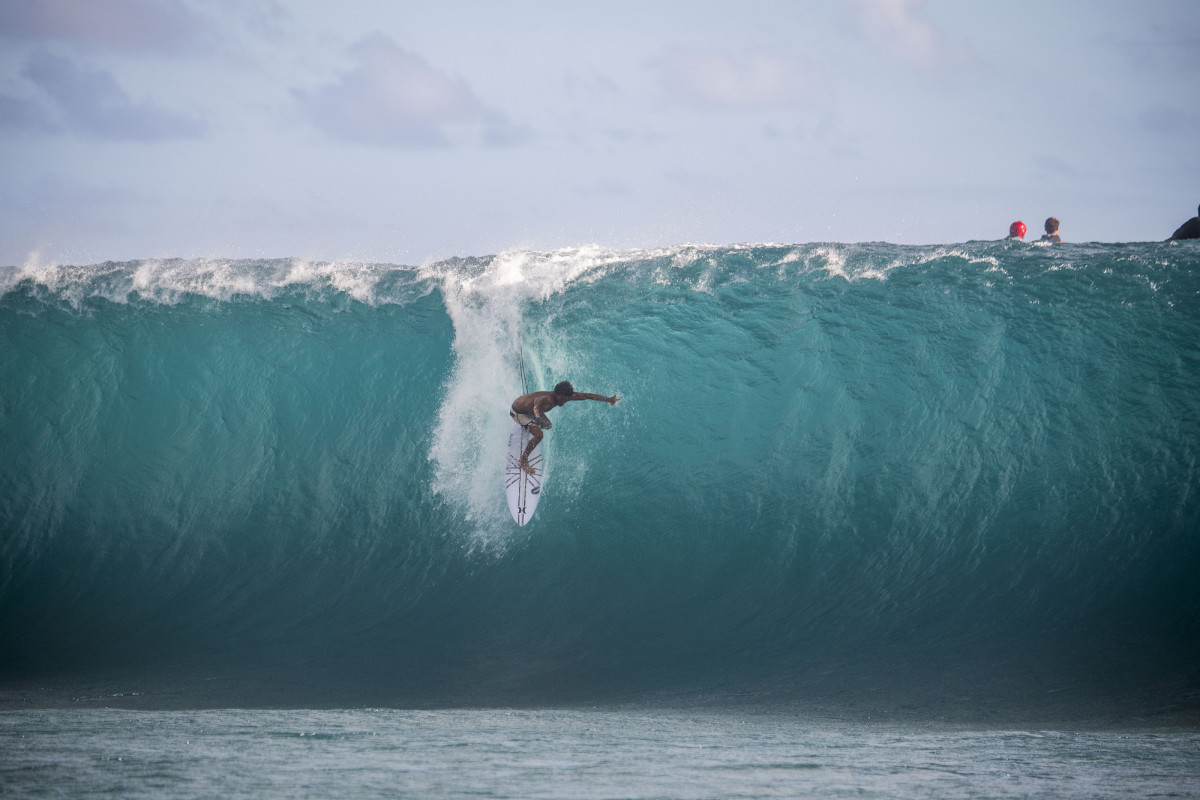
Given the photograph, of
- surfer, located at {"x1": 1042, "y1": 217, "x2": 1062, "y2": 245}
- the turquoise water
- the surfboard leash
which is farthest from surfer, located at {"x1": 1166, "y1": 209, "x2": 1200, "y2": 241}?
the surfboard leash

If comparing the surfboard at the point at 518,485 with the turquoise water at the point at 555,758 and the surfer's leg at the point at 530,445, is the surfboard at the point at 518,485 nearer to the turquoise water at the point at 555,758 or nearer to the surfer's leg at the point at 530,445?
the surfer's leg at the point at 530,445

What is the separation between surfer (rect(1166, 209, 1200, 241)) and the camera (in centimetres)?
834

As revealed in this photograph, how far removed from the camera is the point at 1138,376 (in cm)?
738

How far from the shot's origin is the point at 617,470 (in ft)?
25.0

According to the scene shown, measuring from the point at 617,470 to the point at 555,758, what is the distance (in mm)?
4106

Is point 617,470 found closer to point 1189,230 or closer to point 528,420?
point 528,420

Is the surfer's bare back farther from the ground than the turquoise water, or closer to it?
farther from the ground

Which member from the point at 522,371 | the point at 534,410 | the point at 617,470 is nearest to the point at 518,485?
the point at 534,410

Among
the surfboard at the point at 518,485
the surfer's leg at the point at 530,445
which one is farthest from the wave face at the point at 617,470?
the surfer's leg at the point at 530,445

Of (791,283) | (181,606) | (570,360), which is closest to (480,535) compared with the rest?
(570,360)

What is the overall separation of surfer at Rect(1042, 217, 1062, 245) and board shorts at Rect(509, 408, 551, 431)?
5683mm

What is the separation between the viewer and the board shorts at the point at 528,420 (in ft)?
23.1

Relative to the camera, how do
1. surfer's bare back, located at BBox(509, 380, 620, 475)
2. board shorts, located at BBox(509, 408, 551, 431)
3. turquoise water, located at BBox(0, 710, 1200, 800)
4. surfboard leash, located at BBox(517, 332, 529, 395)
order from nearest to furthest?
turquoise water, located at BBox(0, 710, 1200, 800) → surfer's bare back, located at BBox(509, 380, 620, 475) → board shorts, located at BBox(509, 408, 551, 431) → surfboard leash, located at BBox(517, 332, 529, 395)

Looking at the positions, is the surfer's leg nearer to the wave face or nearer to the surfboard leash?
the wave face
